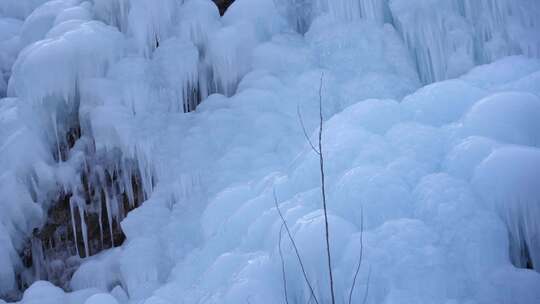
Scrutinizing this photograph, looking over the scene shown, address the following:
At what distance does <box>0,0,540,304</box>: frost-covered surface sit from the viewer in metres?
3.06

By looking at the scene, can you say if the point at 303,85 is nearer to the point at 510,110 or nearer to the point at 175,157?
the point at 175,157

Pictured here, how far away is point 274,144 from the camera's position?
16.3 feet

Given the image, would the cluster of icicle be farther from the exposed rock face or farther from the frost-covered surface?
the exposed rock face

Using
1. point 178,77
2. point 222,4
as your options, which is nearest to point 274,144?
point 178,77

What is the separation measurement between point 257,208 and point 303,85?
72.7 inches

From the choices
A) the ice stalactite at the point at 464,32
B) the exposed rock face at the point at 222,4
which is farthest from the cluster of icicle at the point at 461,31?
the exposed rock face at the point at 222,4

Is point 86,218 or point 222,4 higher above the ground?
point 222,4

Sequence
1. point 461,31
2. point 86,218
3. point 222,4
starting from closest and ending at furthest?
point 461,31 < point 86,218 < point 222,4

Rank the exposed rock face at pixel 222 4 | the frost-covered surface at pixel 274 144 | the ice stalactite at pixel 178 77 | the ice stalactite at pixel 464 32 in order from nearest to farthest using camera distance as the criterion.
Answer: the frost-covered surface at pixel 274 144
the ice stalactite at pixel 464 32
the ice stalactite at pixel 178 77
the exposed rock face at pixel 222 4

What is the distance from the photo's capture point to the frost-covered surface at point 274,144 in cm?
306

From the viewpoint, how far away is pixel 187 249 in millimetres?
4578

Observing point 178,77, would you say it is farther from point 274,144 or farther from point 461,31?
point 461,31

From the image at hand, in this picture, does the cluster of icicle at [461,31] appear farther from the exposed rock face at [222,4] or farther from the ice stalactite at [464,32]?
the exposed rock face at [222,4]

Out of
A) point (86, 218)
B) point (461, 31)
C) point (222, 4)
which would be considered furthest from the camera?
point (222, 4)
